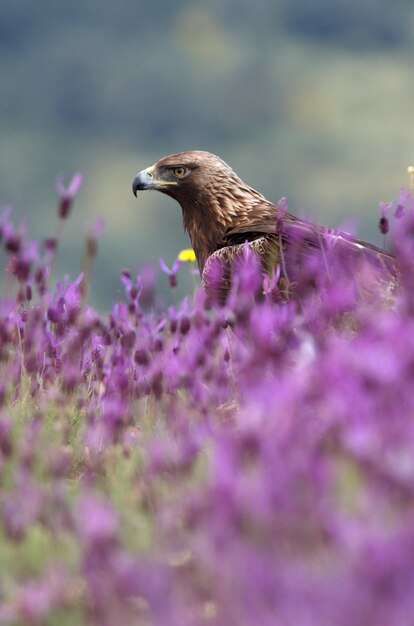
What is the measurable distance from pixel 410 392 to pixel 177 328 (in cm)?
248

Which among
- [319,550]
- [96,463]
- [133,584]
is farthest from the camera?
[96,463]

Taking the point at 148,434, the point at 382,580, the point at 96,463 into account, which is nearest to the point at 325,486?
the point at 382,580

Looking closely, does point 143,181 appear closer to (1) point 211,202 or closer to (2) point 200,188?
(2) point 200,188

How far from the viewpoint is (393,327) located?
1.79 meters

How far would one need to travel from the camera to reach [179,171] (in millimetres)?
6535

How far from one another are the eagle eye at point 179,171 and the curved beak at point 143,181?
6.8 inches

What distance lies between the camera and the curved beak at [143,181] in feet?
21.3

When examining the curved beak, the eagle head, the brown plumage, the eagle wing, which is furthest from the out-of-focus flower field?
the curved beak

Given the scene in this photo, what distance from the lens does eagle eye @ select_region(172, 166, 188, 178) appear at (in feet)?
21.4

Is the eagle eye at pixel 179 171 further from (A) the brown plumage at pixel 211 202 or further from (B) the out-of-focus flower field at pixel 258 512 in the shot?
(B) the out-of-focus flower field at pixel 258 512

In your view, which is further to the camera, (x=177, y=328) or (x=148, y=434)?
(x=177, y=328)

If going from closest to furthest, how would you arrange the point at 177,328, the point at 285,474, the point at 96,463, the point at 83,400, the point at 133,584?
the point at 285,474
the point at 133,584
the point at 96,463
the point at 177,328
the point at 83,400

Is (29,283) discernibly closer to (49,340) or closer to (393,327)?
(49,340)

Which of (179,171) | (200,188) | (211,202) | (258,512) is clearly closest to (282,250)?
(211,202)
